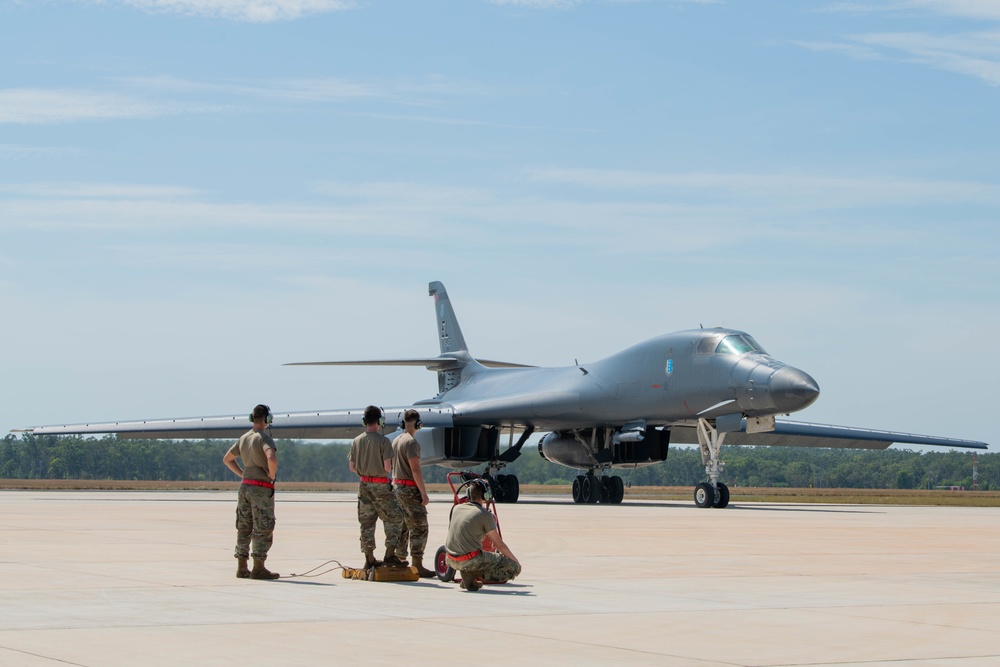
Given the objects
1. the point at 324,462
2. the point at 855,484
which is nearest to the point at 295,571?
the point at 324,462

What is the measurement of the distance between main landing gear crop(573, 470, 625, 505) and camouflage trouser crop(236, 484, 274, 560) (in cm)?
2058

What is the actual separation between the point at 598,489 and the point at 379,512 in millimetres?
20697

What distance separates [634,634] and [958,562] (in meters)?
6.72

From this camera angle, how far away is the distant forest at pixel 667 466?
6933 centimetres

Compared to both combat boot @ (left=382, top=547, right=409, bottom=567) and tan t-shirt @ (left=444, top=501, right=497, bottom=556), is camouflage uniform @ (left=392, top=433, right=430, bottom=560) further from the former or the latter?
tan t-shirt @ (left=444, top=501, right=497, bottom=556)

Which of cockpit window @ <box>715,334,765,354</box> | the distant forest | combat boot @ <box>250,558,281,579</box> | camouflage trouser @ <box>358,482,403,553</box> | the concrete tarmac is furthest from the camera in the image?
the distant forest

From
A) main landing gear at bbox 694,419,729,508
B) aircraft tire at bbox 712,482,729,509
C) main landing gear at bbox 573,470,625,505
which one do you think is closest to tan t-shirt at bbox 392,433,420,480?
main landing gear at bbox 694,419,729,508

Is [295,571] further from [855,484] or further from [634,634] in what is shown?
[855,484]

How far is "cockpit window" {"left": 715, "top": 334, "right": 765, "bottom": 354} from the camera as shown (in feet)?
90.0

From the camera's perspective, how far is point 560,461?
3419 cm

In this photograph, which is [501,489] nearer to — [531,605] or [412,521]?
[412,521]

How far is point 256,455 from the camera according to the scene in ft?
36.9

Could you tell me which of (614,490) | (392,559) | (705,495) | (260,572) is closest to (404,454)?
(392,559)

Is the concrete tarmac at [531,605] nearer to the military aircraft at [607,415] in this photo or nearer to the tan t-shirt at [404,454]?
the tan t-shirt at [404,454]
